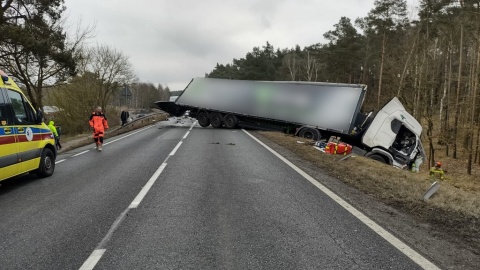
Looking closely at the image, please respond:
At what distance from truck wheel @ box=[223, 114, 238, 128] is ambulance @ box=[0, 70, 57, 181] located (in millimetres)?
15535

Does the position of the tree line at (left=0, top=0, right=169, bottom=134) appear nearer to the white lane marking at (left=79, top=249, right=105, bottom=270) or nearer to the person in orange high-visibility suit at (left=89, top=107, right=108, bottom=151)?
the person in orange high-visibility suit at (left=89, top=107, right=108, bottom=151)

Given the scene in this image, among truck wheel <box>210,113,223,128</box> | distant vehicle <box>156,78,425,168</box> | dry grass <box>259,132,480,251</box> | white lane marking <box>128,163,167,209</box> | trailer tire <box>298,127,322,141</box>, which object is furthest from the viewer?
truck wheel <box>210,113,223,128</box>

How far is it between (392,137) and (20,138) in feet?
42.7

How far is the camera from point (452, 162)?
79.1 ft

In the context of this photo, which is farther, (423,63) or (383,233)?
(423,63)

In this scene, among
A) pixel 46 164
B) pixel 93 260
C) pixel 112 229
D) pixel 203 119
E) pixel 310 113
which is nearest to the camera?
pixel 93 260

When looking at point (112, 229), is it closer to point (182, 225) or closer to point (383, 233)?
point (182, 225)

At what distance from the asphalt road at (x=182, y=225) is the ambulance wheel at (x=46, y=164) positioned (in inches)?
8.0

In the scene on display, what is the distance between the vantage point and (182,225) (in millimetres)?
4777

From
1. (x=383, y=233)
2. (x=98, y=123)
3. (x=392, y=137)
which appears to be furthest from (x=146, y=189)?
(x=392, y=137)

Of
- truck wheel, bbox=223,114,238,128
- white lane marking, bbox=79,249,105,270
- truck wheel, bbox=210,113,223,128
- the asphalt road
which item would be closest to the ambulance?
the asphalt road

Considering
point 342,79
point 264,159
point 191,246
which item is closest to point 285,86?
point 264,159

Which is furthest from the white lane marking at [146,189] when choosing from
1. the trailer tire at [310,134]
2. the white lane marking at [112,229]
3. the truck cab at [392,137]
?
the trailer tire at [310,134]

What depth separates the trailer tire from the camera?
18.3 m
